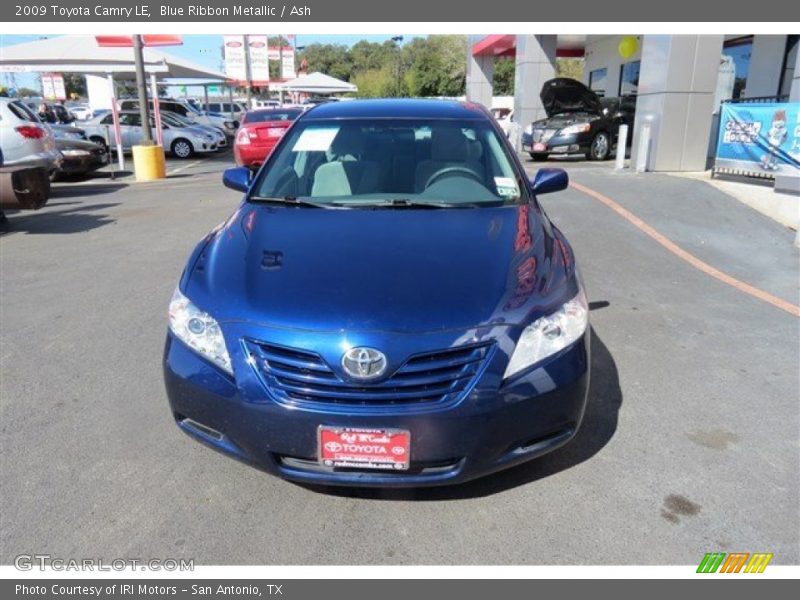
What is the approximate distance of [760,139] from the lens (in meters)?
9.61

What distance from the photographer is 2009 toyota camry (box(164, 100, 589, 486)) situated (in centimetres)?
233

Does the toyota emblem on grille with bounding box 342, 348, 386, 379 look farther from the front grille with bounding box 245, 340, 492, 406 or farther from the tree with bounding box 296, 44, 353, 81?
the tree with bounding box 296, 44, 353, 81

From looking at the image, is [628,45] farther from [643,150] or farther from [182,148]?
[182,148]

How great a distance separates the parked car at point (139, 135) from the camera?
1923cm

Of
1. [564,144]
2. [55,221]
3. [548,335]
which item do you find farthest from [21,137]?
[564,144]

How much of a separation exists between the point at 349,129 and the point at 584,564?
2.88 meters

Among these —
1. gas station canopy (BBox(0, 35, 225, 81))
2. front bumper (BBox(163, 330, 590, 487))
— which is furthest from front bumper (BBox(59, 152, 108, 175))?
front bumper (BBox(163, 330, 590, 487))

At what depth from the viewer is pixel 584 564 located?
2406 millimetres

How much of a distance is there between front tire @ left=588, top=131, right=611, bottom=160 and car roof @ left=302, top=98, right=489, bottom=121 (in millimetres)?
12352

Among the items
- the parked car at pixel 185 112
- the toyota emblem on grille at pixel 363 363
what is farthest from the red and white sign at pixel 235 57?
the toyota emblem on grille at pixel 363 363

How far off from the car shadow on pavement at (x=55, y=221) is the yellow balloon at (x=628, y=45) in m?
20.1

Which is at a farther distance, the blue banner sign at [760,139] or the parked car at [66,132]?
the parked car at [66,132]

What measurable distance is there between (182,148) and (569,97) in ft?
39.3

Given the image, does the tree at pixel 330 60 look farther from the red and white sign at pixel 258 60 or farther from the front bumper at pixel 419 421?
the front bumper at pixel 419 421
